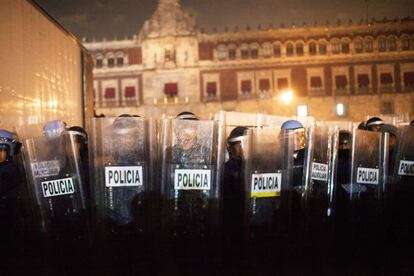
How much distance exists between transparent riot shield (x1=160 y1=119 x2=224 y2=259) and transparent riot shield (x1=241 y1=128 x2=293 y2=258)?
0.28m

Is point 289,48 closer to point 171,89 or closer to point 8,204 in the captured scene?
point 171,89

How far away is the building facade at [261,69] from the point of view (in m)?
41.9

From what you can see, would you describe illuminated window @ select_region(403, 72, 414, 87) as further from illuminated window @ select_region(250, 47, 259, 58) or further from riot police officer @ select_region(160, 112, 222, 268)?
riot police officer @ select_region(160, 112, 222, 268)

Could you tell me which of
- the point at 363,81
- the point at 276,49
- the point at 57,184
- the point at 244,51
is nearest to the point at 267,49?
the point at 276,49

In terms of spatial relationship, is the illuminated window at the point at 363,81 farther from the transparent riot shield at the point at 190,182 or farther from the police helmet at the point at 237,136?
the transparent riot shield at the point at 190,182

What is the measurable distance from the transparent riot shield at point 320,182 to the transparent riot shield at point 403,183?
0.80 m

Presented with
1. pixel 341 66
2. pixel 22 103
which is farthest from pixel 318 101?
pixel 22 103

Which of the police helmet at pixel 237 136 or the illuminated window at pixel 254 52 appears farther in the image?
the illuminated window at pixel 254 52

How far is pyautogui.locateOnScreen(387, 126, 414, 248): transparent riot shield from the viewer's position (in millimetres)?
4695

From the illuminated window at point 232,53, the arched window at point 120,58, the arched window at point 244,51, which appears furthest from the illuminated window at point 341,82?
the arched window at point 120,58

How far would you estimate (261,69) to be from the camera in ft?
141

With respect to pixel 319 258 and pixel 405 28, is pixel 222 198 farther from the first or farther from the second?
pixel 405 28

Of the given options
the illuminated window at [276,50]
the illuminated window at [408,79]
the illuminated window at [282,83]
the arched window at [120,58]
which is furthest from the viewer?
the arched window at [120,58]

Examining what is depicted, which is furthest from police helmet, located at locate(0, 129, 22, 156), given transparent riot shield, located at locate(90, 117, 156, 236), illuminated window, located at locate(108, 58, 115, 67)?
illuminated window, located at locate(108, 58, 115, 67)
